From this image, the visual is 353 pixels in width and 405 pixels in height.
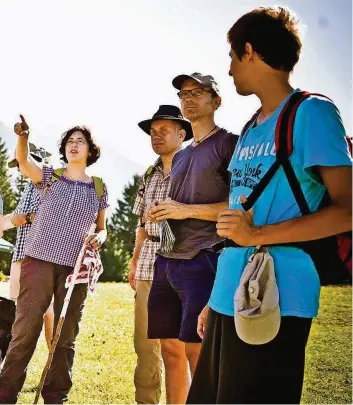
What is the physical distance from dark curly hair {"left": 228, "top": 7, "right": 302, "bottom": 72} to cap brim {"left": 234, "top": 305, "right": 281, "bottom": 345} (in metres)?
0.89

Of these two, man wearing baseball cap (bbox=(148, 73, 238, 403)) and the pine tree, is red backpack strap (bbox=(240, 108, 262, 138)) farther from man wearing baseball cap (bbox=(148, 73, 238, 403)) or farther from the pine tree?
the pine tree

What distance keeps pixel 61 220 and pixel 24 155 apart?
0.58 meters

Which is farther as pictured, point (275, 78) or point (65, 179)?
point (65, 179)

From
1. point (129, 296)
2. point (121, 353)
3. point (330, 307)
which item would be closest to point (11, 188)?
point (129, 296)

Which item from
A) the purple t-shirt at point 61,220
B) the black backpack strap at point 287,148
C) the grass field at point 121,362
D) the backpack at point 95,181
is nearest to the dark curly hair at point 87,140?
the backpack at point 95,181

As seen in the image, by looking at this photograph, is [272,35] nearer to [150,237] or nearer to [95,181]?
[150,237]

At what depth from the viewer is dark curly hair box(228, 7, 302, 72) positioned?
2012 millimetres

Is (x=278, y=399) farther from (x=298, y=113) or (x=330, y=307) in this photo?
(x=330, y=307)

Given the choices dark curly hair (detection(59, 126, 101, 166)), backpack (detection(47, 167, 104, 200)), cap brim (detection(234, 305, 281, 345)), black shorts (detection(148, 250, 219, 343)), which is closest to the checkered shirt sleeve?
backpack (detection(47, 167, 104, 200))

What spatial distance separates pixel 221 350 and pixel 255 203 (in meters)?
0.52

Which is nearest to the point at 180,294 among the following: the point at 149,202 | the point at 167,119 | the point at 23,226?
the point at 149,202

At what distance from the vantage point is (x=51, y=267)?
4352mm

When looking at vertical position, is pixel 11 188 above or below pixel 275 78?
above

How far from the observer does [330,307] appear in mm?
14578
